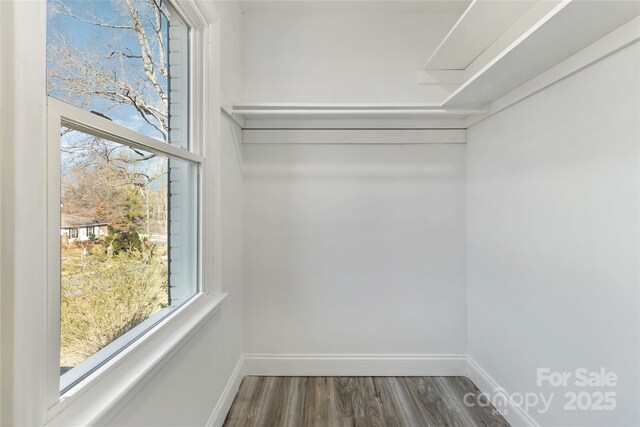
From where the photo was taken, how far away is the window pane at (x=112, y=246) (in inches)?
32.3

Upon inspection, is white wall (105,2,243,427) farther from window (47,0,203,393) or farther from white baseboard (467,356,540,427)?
white baseboard (467,356,540,427)

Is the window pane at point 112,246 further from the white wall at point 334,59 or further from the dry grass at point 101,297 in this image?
the white wall at point 334,59

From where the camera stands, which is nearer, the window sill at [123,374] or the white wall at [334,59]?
the window sill at [123,374]

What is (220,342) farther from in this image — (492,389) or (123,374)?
(492,389)

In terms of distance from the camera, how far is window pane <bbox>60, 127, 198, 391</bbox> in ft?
2.69

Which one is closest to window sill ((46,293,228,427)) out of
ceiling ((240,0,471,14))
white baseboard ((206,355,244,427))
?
white baseboard ((206,355,244,427))

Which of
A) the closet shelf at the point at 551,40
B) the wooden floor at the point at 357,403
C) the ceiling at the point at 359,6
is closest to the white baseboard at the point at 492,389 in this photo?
the wooden floor at the point at 357,403

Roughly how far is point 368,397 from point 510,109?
6.28 feet

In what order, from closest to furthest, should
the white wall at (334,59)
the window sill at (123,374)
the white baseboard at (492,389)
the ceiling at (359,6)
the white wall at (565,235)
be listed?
the window sill at (123,374), the white wall at (565,235), the white baseboard at (492,389), the ceiling at (359,6), the white wall at (334,59)

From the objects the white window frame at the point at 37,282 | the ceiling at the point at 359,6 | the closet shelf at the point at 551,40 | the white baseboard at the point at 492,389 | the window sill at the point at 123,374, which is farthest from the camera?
the ceiling at the point at 359,6

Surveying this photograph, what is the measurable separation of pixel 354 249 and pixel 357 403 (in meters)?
0.97

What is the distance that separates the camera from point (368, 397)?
6.61 ft

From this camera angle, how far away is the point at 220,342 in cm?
176

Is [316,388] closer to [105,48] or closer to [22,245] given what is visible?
[22,245]
